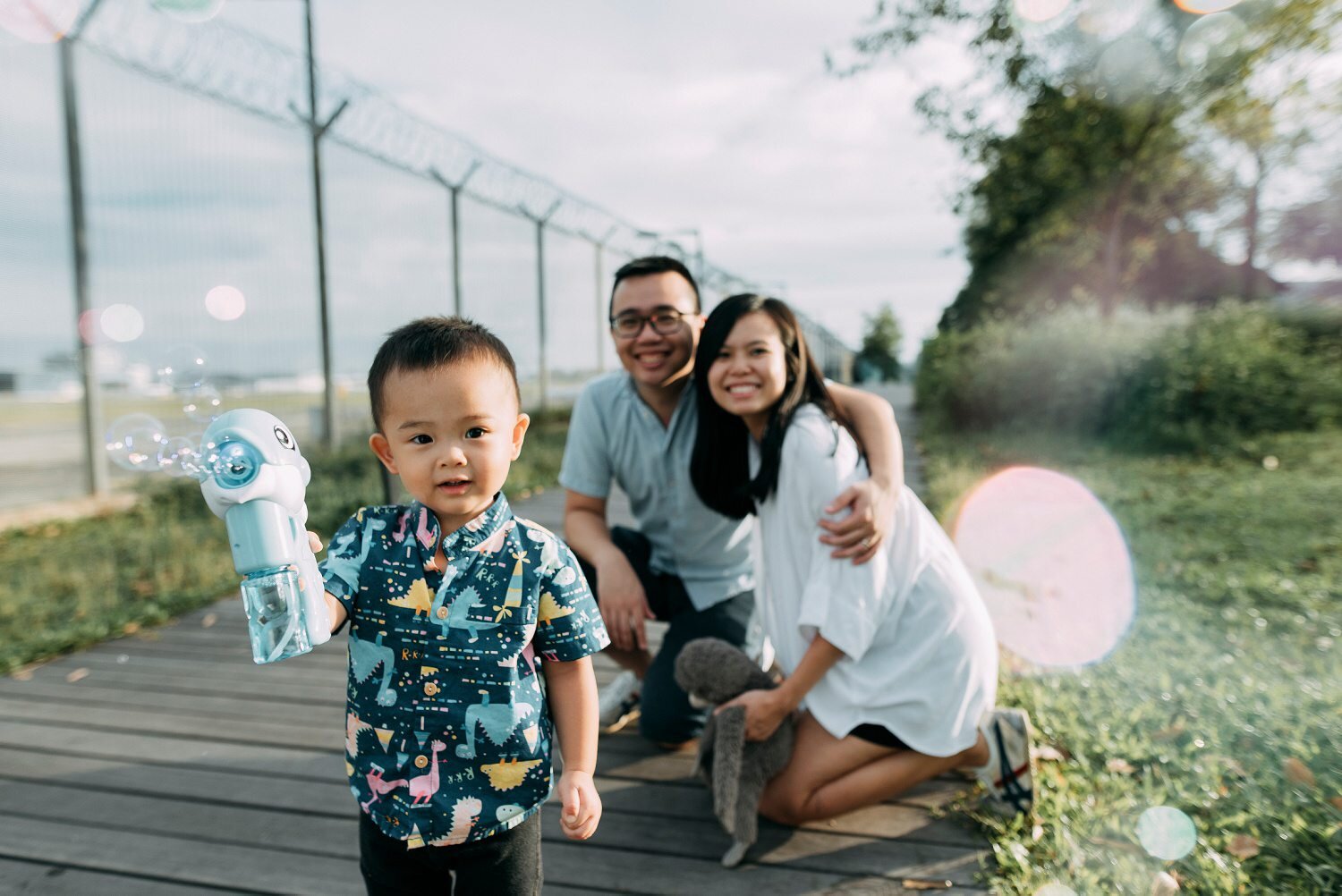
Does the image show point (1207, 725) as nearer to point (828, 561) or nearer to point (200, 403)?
point (828, 561)

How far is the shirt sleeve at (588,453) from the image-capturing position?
10.3ft

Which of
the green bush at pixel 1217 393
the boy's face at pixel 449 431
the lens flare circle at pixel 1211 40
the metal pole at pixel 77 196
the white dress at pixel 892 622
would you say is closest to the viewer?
the boy's face at pixel 449 431

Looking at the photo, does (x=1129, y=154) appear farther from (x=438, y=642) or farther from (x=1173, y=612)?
(x=438, y=642)

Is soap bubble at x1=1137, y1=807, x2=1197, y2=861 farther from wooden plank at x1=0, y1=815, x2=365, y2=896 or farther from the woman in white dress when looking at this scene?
wooden plank at x1=0, y1=815, x2=365, y2=896

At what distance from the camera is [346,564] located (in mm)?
1408

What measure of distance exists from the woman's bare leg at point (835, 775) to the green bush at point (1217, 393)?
29.1ft

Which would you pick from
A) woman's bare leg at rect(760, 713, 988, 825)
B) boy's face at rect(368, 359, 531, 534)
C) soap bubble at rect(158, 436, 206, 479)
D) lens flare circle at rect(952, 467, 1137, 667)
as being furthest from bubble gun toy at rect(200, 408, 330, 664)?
lens flare circle at rect(952, 467, 1137, 667)

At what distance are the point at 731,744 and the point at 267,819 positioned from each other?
4.31 ft

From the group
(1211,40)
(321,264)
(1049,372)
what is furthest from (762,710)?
(1049,372)

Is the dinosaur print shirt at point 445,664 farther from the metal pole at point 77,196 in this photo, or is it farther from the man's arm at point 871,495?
the metal pole at point 77,196

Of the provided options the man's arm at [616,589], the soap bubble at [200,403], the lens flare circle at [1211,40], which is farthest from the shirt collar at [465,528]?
the lens flare circle at [1211,40]

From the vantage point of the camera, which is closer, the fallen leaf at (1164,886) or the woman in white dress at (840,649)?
the fallen leaf at (1164,886)

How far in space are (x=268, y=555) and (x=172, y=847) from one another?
1660 mm

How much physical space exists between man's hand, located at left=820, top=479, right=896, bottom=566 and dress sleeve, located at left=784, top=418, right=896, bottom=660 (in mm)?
35
